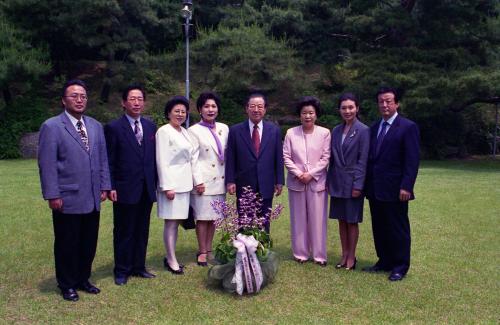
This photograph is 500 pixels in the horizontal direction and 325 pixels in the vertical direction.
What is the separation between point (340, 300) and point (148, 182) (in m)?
1.97

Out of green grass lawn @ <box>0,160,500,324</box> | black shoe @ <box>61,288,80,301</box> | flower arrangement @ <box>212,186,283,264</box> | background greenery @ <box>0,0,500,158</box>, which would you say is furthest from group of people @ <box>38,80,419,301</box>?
background greenery @ <box>0,0,500,158</box>

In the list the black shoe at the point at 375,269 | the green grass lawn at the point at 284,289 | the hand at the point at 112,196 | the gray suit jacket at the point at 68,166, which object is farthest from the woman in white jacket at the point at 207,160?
the black shoe at the point at 375,269

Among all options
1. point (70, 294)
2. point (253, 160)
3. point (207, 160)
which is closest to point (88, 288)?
point (70, 294)

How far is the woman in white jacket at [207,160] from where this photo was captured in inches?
188

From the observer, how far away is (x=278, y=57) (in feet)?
63.1

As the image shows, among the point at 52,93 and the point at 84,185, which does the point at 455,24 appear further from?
the point at 52,93

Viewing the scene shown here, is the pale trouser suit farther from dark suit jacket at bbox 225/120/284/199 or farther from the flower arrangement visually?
the flower arrangement

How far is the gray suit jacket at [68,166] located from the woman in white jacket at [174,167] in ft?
2.08

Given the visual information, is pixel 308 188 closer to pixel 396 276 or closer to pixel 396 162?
pixel 396 162

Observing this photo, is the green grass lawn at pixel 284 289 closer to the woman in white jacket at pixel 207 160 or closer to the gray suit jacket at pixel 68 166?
the woman in white jacket at pixel 207 160

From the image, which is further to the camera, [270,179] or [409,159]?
[270,179]

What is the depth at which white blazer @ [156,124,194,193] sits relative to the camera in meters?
4.54

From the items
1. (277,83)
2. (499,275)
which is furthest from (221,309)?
(277,83)

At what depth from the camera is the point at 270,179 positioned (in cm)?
487
